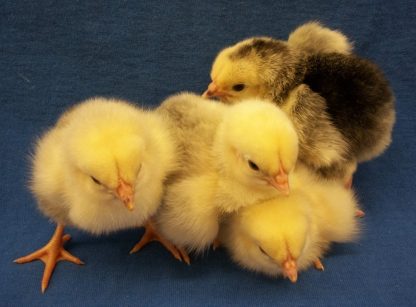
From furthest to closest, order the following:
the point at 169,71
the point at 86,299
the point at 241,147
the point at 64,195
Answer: the point at 169,71 < the point at 86,299 < the point at 64,195 < the point at 241,147

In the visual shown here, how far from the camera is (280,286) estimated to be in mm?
1202

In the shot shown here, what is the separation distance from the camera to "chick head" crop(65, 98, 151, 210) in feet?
2.97

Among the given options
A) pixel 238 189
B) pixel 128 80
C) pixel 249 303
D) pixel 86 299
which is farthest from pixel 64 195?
pixel 128 80

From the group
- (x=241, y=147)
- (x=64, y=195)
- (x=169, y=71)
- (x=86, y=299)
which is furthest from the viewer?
(x=169, y=71)

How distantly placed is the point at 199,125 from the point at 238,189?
8.6 inches

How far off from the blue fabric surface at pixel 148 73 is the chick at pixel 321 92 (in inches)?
13.4

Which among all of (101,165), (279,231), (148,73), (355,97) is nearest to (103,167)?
(101,165)

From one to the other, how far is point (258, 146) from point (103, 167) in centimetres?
35

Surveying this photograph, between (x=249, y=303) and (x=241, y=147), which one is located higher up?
(x=241, y=147)

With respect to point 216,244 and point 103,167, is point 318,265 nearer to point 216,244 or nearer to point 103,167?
point 216,244

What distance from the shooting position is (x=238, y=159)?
1024 millimetres

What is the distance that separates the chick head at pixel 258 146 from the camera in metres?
0.94

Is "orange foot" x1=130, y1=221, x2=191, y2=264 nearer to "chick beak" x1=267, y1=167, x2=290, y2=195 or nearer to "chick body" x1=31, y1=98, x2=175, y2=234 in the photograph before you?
"chick body" x1=31, y1=98, x2=175, y2=234

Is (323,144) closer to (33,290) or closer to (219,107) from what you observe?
(219,107)
